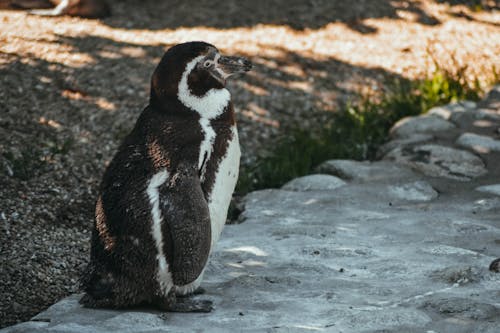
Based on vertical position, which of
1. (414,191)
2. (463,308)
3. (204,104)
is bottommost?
(414,191)

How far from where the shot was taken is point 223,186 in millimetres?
4137

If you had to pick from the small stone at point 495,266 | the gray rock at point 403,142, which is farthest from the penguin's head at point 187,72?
the gray rock at point 403,142

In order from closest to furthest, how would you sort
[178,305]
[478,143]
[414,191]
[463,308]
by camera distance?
[463,308]
[178,305]
[414,191]
[478,143]

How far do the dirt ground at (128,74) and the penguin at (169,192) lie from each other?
2.39 feet

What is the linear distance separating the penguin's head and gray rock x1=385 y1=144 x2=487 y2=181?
9.01ft

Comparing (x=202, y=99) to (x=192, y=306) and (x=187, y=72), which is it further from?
(x=192, y=306)

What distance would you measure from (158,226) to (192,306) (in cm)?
46

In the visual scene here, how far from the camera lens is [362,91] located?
7.84 m

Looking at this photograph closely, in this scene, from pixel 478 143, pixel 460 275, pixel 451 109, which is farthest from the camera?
pixel 451 109

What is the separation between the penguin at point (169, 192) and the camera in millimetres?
Answer: 3848

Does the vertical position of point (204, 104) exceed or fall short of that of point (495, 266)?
it exceeds it

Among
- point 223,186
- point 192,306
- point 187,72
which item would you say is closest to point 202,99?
point 187,72

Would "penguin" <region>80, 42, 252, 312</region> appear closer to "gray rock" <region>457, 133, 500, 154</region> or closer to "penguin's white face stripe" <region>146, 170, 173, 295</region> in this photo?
"penguin's white face stripe" <region>146, 170, 173, 295</region>

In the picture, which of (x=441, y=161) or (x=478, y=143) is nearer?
(x=441, y=161)
